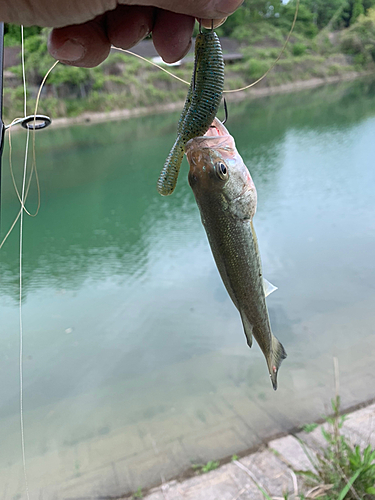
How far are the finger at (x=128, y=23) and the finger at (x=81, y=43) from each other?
37mm

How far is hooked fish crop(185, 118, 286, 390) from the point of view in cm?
109

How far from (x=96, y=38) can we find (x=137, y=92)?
2641 centimetres

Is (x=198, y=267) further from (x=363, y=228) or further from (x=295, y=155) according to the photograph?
(x=295, y=155)

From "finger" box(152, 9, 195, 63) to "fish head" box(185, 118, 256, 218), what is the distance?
0.39 meters

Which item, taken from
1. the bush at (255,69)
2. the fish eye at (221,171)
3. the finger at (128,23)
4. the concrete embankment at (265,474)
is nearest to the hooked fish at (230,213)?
the fish eye at (221,171)

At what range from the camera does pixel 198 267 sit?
6539 millimetres

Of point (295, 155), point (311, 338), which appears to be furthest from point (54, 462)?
point (295, 155)

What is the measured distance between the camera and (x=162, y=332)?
17.2ft

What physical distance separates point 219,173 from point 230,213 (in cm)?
11

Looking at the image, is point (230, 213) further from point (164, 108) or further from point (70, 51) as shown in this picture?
point (164, 108)

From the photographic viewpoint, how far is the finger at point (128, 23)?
52.7 inches

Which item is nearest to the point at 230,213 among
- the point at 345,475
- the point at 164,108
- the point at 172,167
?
the point at 172,167

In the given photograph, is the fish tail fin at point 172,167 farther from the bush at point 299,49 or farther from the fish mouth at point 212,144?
the bush at point 299,49

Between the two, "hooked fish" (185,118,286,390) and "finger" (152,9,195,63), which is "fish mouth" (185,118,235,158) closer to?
"hooked fish" (185,118,286,390)
